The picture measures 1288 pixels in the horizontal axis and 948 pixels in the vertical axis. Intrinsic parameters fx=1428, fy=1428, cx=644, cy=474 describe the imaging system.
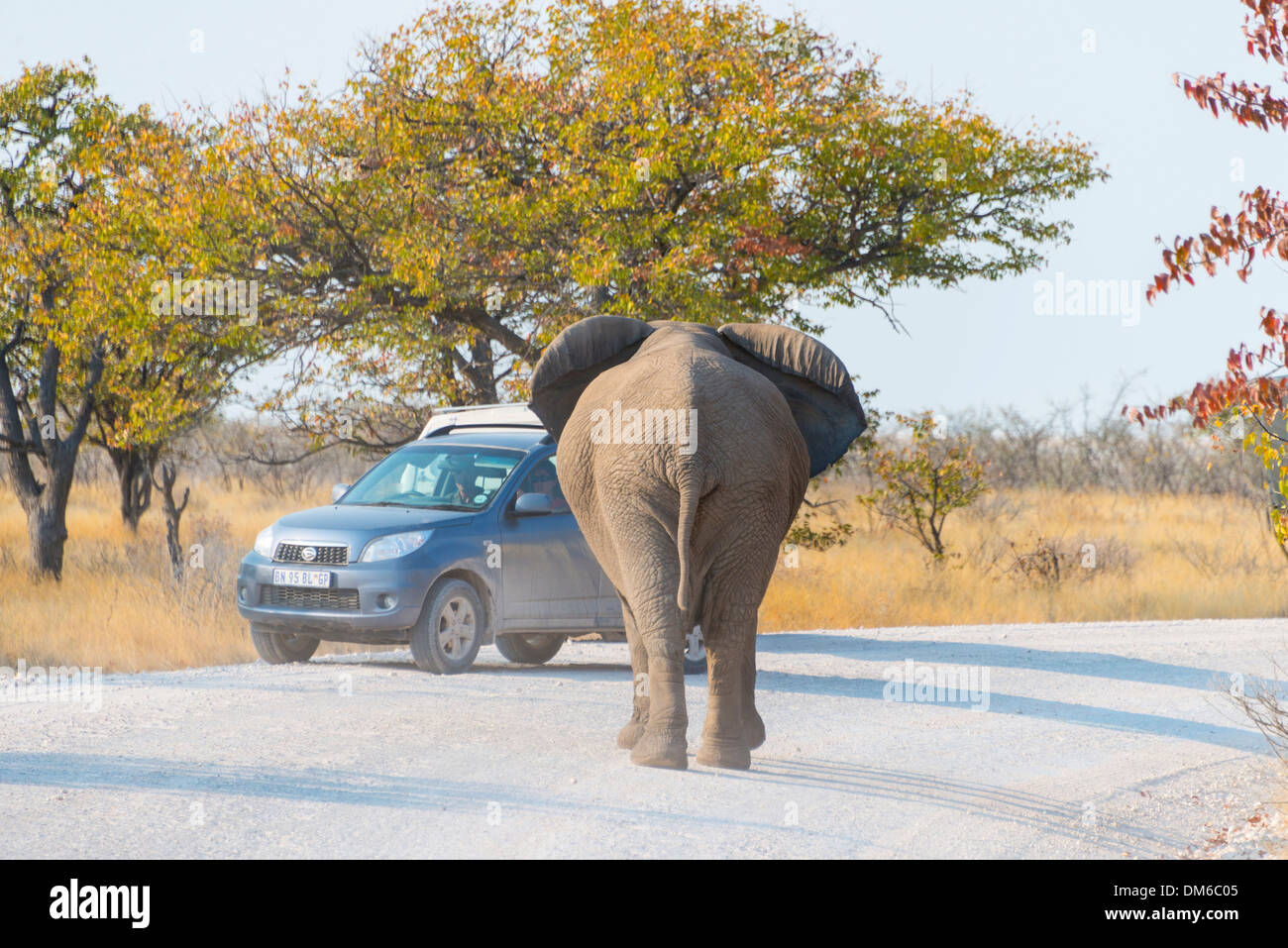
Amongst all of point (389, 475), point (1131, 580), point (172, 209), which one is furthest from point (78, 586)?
point (1131, 580)

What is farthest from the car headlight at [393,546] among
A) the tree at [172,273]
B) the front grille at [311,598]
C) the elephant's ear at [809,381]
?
the tree at [172,273]

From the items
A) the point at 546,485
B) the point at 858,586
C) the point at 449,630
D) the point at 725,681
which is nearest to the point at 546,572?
the point at 546,485

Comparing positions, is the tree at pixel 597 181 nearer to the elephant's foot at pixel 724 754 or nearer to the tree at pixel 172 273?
the tree at pixel 172 273

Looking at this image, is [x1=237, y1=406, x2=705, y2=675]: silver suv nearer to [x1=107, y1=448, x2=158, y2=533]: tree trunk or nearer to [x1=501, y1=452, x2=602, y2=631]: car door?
[x1=501, y1=452, x2=602, y2=631]: car door

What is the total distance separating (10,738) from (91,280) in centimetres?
1052

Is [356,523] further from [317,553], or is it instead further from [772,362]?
[772,362]

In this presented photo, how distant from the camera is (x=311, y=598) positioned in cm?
1107

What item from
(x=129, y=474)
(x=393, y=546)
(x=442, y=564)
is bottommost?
(x=442, y=564)

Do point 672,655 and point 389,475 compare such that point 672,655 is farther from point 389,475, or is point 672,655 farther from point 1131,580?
point 1131,580

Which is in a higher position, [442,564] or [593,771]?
[442,564]

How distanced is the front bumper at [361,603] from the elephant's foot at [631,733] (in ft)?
10.3

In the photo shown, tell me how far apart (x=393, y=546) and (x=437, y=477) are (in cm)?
140

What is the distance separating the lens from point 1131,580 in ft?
66.5

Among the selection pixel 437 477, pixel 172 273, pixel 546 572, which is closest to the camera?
pixel 546 572
